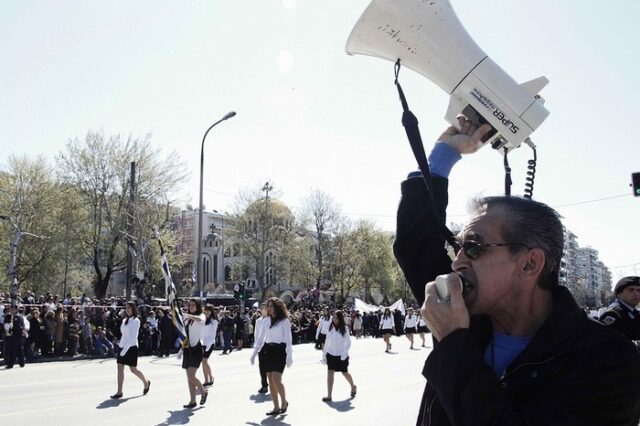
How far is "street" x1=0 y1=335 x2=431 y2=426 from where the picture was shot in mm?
9438

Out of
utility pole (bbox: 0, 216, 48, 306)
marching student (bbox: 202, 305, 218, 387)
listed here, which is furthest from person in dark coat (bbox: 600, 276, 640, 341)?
utility pole (bbox: 0, 216, 48, 306)

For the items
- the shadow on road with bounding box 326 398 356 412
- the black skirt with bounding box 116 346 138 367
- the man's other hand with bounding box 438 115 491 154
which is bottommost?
the shadow on road with bounding box 326 398 356 412

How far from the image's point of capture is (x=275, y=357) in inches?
400

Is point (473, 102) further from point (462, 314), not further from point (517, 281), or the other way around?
point (462, 314)

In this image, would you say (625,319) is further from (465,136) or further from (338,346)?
(338,346)

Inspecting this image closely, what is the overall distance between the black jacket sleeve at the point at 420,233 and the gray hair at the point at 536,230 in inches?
11.2

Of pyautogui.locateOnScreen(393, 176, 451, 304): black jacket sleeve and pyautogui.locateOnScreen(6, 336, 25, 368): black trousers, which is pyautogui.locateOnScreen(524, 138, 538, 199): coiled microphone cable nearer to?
pyautogui.locateOnScreen(393, 176, 451, 304): black jacket sleeve

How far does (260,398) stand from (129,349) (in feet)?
9.27

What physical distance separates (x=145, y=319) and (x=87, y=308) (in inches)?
87.9

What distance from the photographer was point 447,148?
7.38ft

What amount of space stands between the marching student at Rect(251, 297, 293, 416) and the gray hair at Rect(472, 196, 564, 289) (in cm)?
871

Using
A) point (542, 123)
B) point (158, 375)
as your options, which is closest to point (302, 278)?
point (158, 375)

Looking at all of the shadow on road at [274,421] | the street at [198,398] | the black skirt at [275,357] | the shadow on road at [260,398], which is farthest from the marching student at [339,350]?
the shadow on road at [274,421]

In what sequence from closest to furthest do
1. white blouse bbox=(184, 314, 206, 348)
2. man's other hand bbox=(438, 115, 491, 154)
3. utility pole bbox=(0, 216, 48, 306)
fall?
man's other hand bbox=(438, 115, 491, 154) < white blouse bbox=(184, 314, 206, 348) < utility pole bbox=(0, 216, 48, 306)
